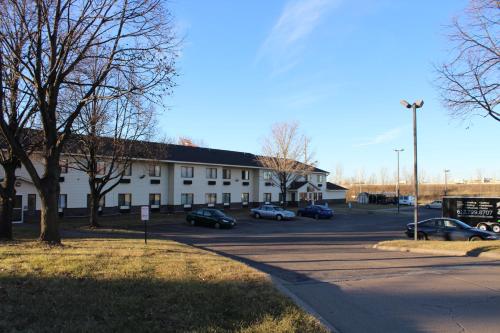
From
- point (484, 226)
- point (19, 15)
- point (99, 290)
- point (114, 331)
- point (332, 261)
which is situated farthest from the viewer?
point (484, 226)

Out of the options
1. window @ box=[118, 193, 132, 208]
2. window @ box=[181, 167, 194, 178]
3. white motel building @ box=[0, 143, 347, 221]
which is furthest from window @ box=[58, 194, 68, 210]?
window @ box=[181, 167, 194, 178]

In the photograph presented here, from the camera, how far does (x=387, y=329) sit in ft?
23.3

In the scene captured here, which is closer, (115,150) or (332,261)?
(332,261)

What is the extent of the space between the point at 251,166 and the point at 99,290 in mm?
49003

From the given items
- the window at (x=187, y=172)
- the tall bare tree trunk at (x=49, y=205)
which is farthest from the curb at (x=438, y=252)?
the window at (x=187, y=172)

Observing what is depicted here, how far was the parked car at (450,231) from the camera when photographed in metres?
24.0

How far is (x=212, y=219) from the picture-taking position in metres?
36.2

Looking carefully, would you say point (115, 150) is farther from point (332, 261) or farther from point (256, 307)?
point (256, 307)

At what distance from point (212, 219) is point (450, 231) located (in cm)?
1769

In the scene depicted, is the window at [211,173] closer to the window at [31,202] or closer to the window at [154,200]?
the window at [154,200]

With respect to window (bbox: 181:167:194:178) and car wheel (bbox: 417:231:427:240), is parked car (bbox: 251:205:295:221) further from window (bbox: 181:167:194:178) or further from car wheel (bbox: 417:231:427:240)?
car wheel (bbox: 417:231:427:240)

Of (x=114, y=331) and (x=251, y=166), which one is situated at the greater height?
(x=251, y=166)

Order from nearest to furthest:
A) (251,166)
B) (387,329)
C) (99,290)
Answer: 1. (387,329)
2. (99,290)
3. (251,166)

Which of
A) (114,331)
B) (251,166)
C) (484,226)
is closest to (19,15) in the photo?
(114,331)
